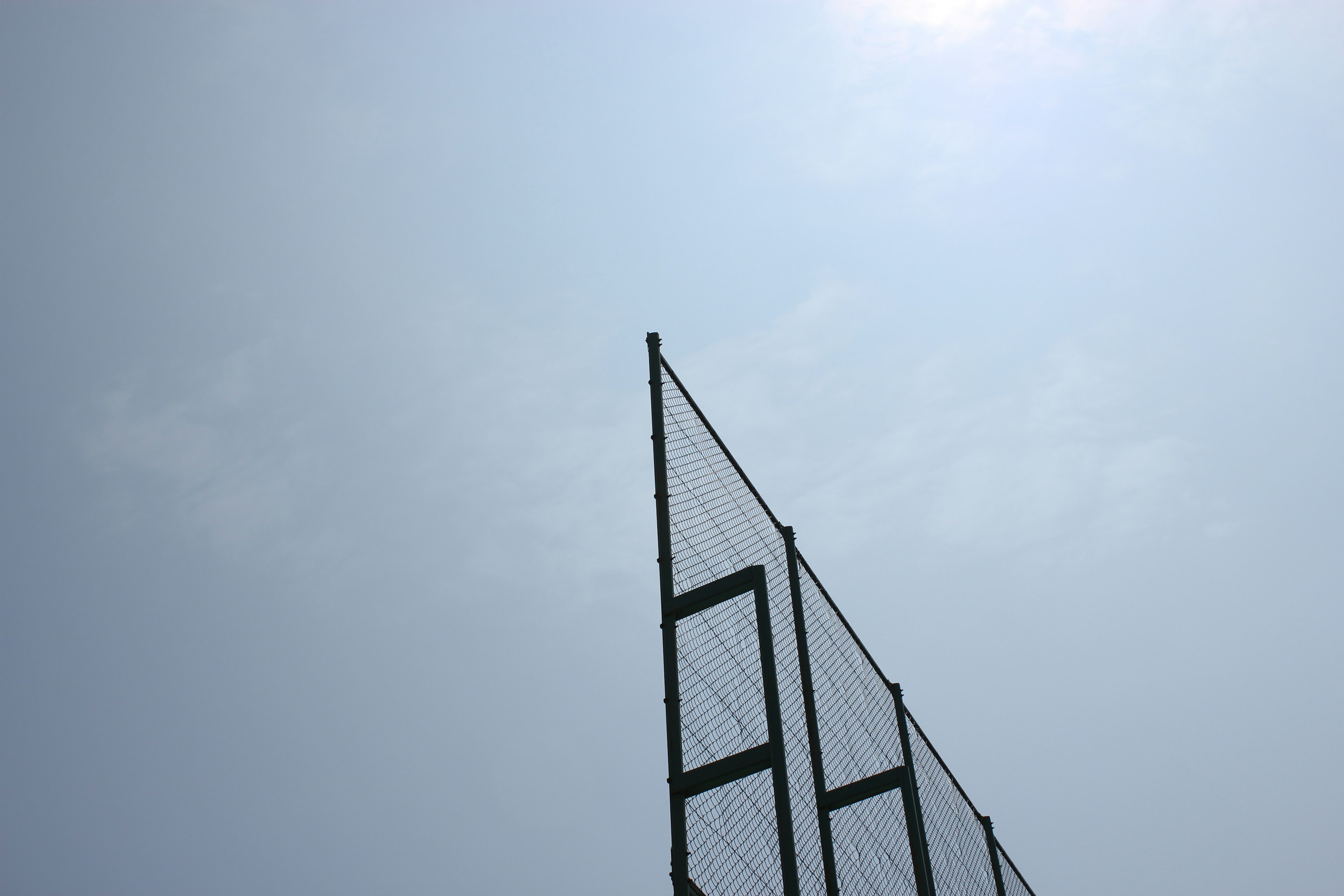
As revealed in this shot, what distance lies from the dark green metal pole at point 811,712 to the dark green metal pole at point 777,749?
119 cm

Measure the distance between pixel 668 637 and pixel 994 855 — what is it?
6.54 metres

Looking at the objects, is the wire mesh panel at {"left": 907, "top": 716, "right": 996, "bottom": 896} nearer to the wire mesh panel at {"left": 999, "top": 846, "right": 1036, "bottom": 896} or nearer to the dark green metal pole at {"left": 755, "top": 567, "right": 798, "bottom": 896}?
the wire mesh panel at {"left": 999, "top": 846, "right": 1036, "bottom": 896}

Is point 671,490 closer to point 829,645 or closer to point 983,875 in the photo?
point 829,645

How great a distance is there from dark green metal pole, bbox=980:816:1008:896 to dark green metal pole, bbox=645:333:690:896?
254 inches

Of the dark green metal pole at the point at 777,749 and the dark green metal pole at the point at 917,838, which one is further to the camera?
the dark green metal pole at the point at 917,838

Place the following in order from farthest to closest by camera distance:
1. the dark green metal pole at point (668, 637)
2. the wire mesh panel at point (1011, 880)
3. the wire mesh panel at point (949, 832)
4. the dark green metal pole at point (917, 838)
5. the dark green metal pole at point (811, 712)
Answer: the wire mesh panel at point (1011, 880) < the wire mesh panel at point (949, 832) < the dark green metal pole at point (917, 838) < the dark green metal pole at point (811, 712) < the dark green metal pole at point (668, 637)

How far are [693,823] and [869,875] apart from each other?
297 centimetres

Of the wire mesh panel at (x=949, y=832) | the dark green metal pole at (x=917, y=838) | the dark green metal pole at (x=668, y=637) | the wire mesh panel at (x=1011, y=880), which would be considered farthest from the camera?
the wire mesh panel at (x=1011, y=880)

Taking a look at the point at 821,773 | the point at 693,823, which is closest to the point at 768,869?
the point at 693,823

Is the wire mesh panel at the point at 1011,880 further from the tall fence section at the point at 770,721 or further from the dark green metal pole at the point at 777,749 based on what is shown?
the dark green metal pole at the point at 777,749

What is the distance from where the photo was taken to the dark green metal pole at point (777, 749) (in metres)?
5.57

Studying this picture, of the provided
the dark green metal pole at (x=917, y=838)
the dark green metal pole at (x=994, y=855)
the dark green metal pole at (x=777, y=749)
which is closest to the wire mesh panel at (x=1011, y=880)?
the dark green metal pole at (x=994, y=855)

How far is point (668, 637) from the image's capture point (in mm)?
5824

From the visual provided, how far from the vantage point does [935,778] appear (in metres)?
9.53
